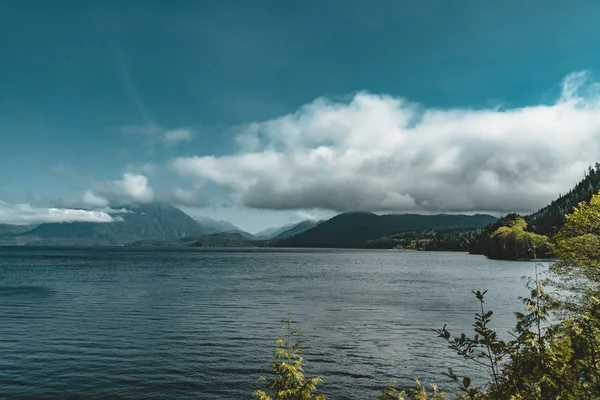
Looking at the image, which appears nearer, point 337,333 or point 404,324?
point 337,333

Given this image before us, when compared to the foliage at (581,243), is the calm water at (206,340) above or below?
below

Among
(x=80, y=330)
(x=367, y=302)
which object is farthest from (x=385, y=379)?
(x=367, y=302)

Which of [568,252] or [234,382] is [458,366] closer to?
[568,252]

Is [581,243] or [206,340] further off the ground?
[581,243]

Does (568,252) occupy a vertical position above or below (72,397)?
above

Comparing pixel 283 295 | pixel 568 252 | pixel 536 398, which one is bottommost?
pixel 283 295

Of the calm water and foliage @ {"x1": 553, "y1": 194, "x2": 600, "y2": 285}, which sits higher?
foliage @ {"x1": 553, "y1": 194, "x2": 600, "y2": 285}

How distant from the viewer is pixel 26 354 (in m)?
41.9

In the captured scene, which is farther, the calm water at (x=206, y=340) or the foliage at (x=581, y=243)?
the calm water at (x=206, y=340)

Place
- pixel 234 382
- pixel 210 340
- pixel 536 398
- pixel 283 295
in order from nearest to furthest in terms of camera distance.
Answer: pixel 536 398, pixel 234 382, pixel 210 340, pixel 283 295

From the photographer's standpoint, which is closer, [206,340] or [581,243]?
[581,243]

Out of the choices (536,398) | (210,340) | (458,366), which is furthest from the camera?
(210,340)

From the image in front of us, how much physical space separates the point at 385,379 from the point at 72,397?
86.5ft

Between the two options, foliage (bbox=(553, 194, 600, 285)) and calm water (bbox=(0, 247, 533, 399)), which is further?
calm water (bbox=(0, 247, 533, 399))
